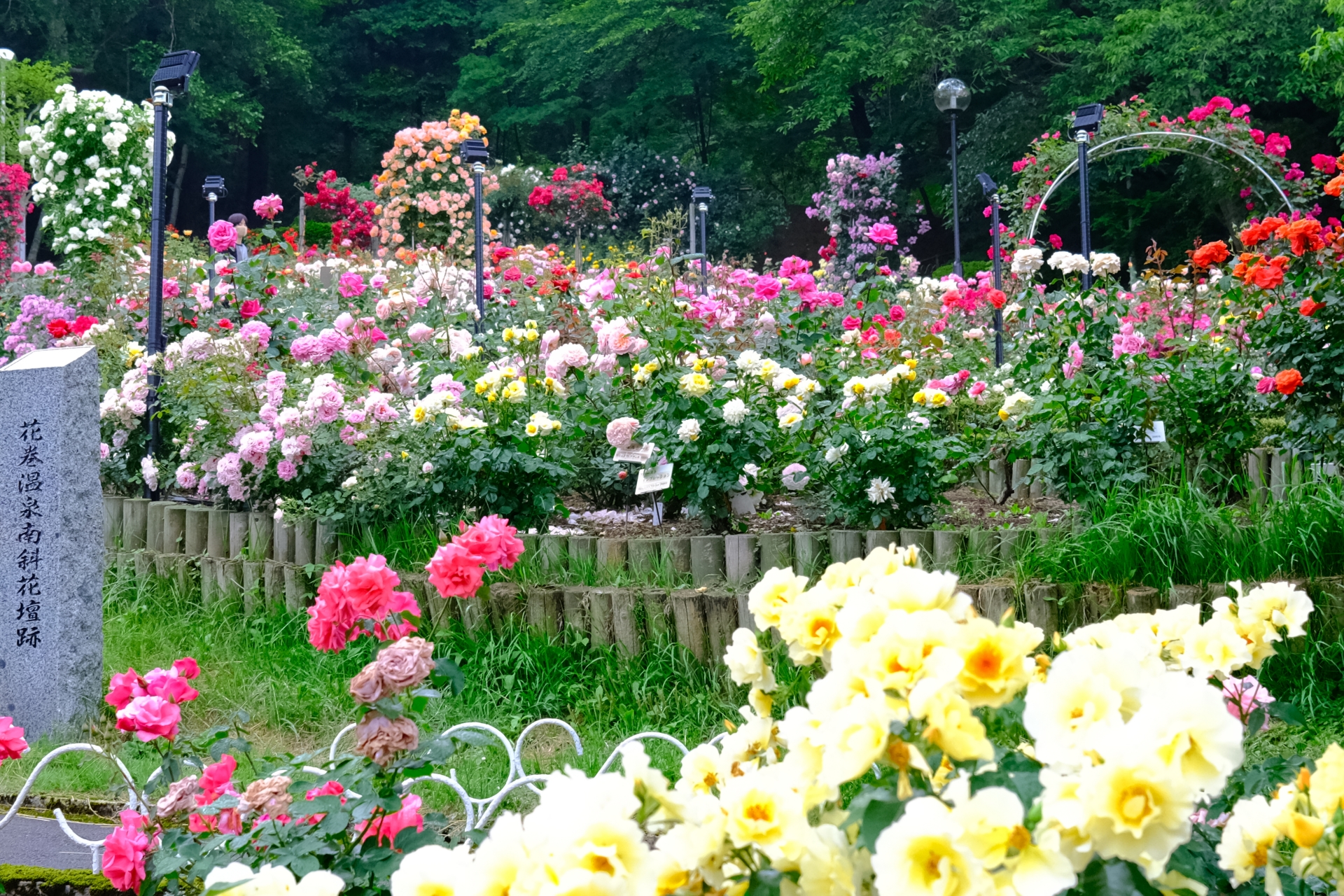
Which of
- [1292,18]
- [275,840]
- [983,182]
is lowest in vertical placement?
[275,840]

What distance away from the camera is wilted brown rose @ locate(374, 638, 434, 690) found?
1521 mm

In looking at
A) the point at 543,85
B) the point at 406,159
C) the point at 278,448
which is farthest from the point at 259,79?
the point at 278,448

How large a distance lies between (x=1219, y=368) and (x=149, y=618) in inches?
142

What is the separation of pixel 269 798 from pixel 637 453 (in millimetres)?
2270

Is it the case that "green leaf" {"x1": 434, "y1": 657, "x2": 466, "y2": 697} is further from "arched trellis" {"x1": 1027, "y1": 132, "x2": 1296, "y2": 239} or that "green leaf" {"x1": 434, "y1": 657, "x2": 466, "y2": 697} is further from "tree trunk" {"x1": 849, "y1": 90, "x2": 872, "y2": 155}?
"tree trunk" {"x1": 849, "y1": 90, "x2": 872, "y2": 155}

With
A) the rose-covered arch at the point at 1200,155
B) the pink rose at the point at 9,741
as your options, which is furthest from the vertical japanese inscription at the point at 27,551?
the rose-covered arch at the point at 1200,155

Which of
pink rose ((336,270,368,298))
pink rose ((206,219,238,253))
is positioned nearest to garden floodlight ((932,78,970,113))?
pink rose ((336,270,368,298))

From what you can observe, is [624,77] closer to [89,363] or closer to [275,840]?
[89,363]

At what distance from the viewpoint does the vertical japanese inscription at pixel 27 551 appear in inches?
127

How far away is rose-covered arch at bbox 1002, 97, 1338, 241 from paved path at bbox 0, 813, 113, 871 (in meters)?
8.05

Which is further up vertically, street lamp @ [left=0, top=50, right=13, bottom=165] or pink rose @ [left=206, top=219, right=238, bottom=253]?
street lamp @ [left=0, top=50, right=13, bottom=165]

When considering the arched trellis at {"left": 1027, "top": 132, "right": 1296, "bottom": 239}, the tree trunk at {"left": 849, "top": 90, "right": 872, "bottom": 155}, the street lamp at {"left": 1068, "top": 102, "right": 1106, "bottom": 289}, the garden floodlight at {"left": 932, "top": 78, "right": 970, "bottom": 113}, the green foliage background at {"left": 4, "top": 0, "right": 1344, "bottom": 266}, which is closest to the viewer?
the street lamp at {"left": 1068, "top": 102, "right": 1106, "bottom": 289}

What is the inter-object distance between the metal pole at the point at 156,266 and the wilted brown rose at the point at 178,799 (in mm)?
3530

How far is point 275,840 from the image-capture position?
1541 mm
